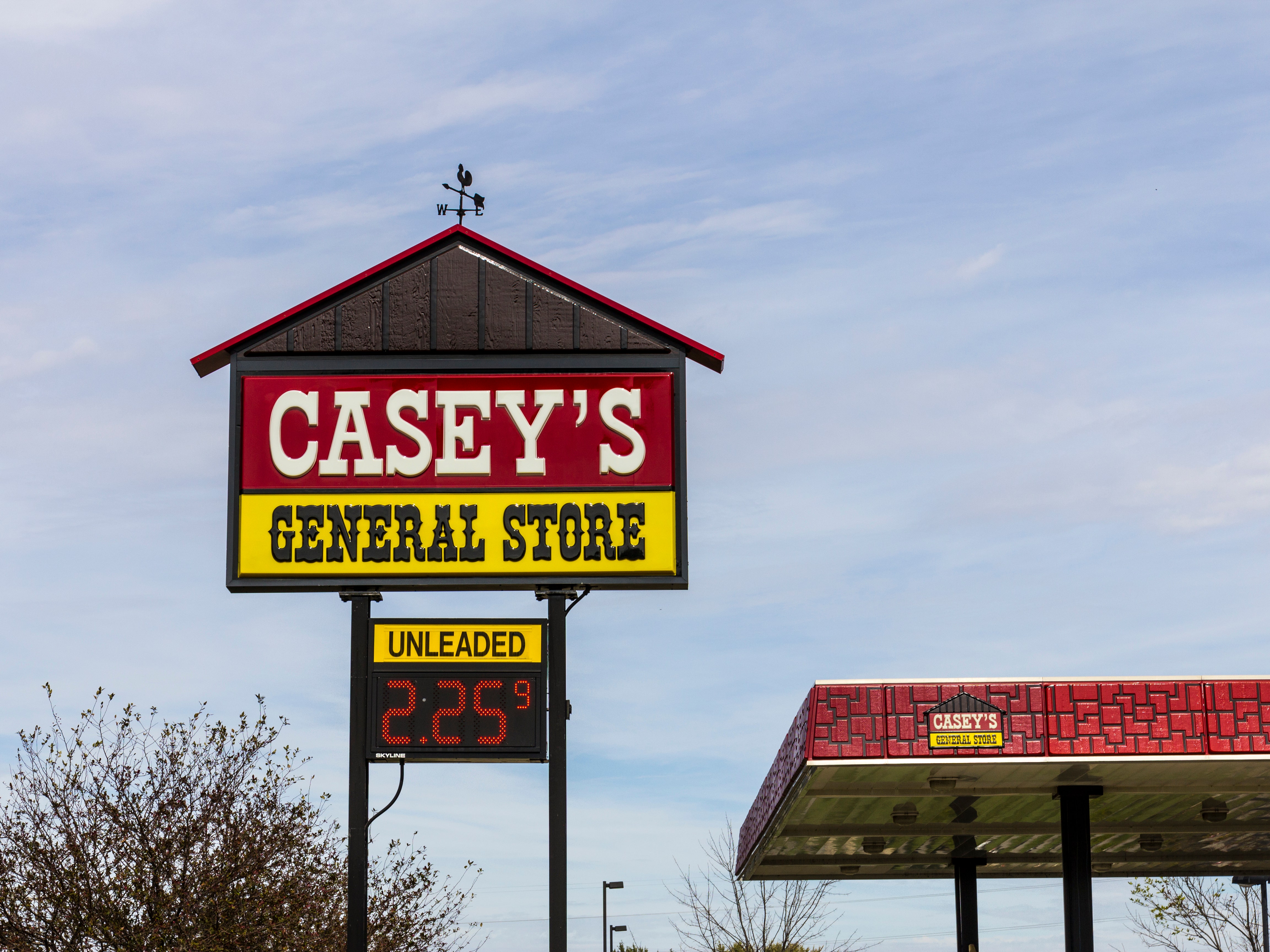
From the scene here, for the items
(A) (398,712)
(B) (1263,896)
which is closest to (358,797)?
(A) (398,712)

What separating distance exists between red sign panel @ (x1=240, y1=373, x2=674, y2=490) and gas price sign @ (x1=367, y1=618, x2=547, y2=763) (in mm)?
1795

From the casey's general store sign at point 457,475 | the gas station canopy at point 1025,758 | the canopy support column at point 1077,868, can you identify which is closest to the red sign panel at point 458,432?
the casey's general store sign at point 457,475

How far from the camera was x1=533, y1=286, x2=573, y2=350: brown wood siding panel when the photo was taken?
16922 mm

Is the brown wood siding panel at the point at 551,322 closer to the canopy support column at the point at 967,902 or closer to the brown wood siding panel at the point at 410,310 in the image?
the brown wood siding panel at the point at 410,310

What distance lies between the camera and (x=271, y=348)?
16938 mm

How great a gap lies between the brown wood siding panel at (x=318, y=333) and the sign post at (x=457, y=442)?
0.02 meters

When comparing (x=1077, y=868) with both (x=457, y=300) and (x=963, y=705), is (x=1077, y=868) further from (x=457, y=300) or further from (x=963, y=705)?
(x=457, y=300)

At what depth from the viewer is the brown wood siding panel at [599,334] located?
1694 centimetres

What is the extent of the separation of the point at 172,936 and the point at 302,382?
13.4 m

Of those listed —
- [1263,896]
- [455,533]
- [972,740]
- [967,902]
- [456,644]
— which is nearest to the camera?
[456,644]

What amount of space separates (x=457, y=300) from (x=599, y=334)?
164 cm

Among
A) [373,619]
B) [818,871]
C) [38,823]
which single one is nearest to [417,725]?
[373,619]

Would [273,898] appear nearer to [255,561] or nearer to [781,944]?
[255,561]

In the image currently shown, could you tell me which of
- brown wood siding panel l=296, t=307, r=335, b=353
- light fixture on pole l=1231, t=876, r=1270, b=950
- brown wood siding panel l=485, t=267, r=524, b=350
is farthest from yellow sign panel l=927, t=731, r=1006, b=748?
light fixture on pole l=1231, t=876, r=1270, b=950
